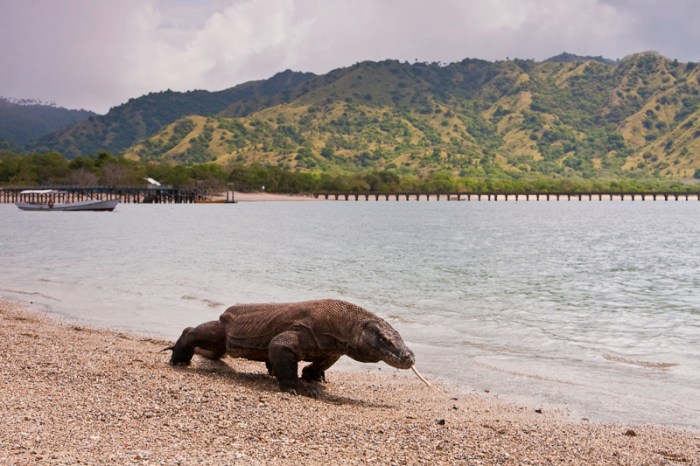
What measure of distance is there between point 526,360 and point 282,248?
38.0m

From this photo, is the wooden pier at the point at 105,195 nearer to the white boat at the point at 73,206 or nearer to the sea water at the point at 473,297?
the white boat at the point at 73,206

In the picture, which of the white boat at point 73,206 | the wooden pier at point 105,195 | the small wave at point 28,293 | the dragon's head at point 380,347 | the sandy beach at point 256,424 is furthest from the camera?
the wooden pier at point 105,195

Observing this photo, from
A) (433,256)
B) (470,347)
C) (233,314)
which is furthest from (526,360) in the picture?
(433,256)

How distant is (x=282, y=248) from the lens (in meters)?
52.6

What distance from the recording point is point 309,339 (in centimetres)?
1073

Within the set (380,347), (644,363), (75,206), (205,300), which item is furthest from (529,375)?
(75,206)

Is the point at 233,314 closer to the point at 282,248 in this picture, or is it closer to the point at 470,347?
the point at 470,347

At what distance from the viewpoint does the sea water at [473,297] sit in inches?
531

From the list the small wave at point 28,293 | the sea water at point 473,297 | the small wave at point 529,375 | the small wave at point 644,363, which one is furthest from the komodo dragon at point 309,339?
the small wave at point 28,293

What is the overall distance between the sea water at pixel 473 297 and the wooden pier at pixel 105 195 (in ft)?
324

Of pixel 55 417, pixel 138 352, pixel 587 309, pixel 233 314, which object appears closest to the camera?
pixel 55 417

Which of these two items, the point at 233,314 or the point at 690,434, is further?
the point at 233,314

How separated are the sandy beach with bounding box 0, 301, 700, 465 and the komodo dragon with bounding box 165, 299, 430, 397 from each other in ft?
1.18

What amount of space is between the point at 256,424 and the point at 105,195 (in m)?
172
